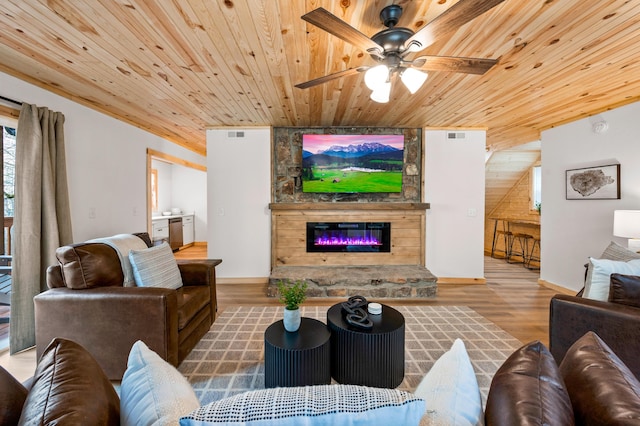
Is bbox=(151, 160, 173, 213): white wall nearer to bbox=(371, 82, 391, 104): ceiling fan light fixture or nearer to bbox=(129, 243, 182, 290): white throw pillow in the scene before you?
bbox=(129, 243, 182, 290): white throw pillow

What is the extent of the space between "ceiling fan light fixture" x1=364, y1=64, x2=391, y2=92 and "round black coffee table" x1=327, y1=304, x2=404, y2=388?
1618 millimetres

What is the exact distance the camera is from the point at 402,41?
1.55m

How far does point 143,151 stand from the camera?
3.96 meters

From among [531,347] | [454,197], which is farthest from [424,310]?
[531,347]

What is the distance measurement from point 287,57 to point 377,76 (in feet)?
2.78

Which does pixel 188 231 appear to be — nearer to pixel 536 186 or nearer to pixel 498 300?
pixel 498 300

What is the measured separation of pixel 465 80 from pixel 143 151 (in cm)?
436

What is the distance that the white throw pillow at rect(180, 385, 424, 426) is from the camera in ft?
1.65

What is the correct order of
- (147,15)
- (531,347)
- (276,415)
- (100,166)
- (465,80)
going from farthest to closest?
1. (100,166)
2. (465,80)
3. (147,15)
4. (531,347)
5. (276,415)

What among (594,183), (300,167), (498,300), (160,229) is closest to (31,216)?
(300,167)

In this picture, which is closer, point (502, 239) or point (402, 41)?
point (402, 41)

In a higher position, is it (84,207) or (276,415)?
(84,207)

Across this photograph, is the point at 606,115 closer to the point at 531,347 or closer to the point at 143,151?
the point at 531,347

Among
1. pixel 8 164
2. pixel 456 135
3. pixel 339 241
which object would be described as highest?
pixel 456 135
